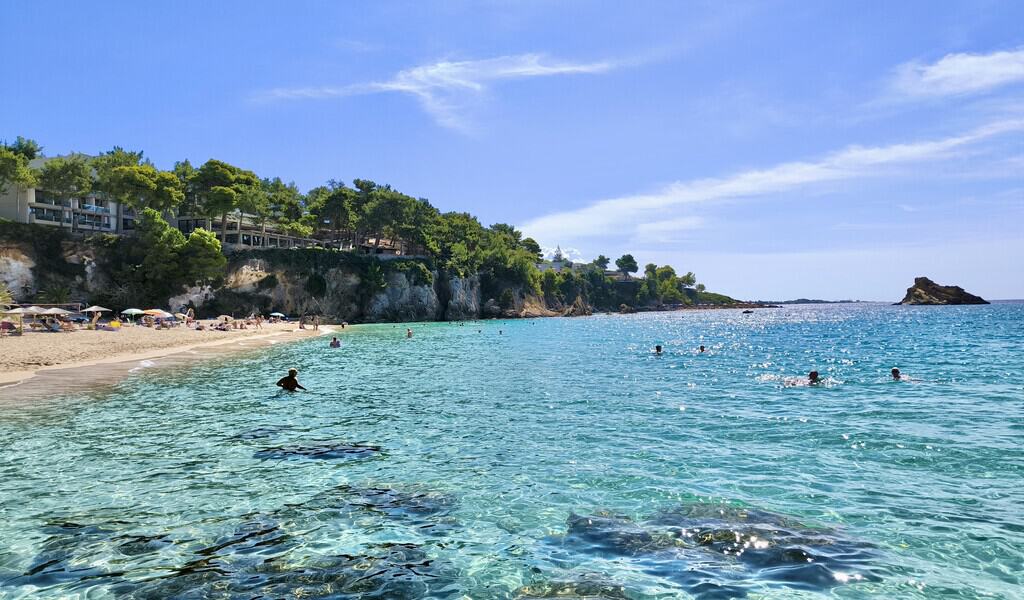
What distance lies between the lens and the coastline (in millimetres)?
22439

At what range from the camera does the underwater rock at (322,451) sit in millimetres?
12719

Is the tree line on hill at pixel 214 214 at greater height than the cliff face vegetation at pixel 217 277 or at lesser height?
greater

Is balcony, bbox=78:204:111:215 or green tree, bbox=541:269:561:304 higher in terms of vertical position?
balcony, bbox=78:204:111:215

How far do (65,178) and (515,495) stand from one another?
89765 millimetres

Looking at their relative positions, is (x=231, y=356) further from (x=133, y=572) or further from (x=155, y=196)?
(x=155, y=196)

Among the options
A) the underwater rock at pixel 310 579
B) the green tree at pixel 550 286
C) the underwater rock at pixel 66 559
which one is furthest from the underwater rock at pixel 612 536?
the green tree at pixel 550 286

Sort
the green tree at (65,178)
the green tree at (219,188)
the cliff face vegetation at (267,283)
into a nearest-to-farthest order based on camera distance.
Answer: the cliff face vegetation at (267,283)
the green tree at (65,178)
the green tree at (219,188)

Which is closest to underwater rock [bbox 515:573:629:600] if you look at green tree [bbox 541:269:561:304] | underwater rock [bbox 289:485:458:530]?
underwater rock [bbox 289:485:458:530]

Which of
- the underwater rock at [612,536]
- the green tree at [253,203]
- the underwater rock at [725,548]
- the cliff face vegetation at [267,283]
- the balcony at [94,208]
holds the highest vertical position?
the green tree at [253,203]

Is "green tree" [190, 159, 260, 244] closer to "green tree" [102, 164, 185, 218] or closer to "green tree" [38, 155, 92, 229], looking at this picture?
"green tree" [102, 164, 185, 218]

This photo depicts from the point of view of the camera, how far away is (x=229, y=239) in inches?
3873

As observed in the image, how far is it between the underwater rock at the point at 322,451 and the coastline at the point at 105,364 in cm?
1383

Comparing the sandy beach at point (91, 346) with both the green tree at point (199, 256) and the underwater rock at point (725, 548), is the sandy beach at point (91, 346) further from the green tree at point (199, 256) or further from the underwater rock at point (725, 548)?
the underwater rock at point (725, 548)

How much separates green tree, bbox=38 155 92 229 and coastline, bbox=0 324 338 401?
133 ft
